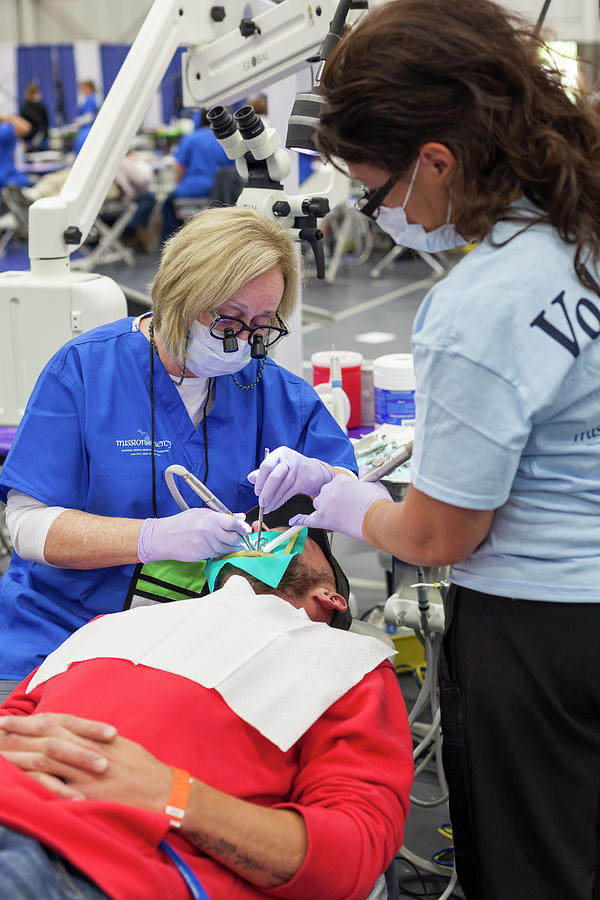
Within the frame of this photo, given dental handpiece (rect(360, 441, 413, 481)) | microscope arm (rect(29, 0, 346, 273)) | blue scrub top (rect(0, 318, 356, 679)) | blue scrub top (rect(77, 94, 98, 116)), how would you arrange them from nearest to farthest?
dental handpiece (rect(360, 441, 413, 481)), blue scrub top (rect(0, 318, 356, 679)), microscope arm (rect(29, 0, 346, 273)), blue scrub top (rect(77, 94, 98, 116))

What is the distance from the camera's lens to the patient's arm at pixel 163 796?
1.10 m

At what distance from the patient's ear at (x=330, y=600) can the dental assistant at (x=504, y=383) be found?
0.54 meters

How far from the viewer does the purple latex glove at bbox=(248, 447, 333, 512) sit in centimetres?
166

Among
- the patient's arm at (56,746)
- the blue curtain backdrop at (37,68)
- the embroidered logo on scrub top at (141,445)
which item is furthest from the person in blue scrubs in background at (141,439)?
the blue curtain backdrop at (37,68)

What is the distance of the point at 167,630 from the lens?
4.68ft

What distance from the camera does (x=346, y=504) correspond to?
132 cm

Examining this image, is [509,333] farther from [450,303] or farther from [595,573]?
[595,573]

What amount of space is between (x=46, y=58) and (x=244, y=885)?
14.8m

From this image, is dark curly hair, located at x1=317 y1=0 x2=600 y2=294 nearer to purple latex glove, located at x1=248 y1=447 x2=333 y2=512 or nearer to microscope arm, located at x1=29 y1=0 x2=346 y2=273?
purple latex glove, located at x1=248 y1=447 x2=333 y2=512

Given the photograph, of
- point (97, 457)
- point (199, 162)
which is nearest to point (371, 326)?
point (199, 162)

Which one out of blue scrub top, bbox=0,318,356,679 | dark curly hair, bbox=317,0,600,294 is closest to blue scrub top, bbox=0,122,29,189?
blue scrub top, bbox=0,318,356,679

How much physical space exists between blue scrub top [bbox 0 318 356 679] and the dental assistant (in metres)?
0.70

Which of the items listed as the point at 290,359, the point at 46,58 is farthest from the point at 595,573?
the point at 46,58

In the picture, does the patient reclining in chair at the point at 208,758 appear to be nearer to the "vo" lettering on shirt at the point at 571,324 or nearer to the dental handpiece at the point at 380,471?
the dental handpiece at the point at 380,471
